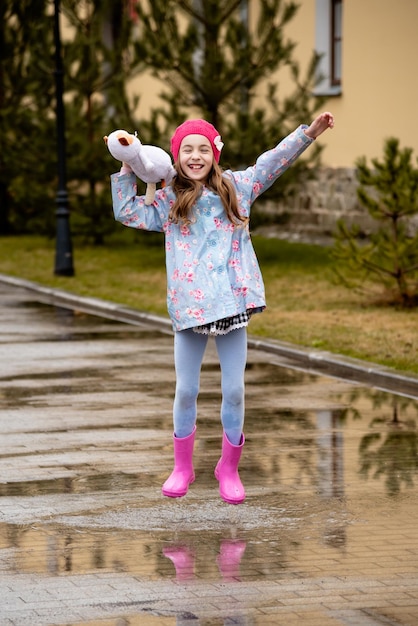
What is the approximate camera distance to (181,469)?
7305 millimetres

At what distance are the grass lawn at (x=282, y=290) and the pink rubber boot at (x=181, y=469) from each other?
4969mm

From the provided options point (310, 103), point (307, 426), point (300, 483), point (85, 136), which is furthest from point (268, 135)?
point (300, 483)

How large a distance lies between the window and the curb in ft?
29.6

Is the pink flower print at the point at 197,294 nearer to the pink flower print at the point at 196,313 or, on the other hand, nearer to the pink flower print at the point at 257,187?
the pink flower print at the point at 196,313

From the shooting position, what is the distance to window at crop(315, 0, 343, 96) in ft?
84.6

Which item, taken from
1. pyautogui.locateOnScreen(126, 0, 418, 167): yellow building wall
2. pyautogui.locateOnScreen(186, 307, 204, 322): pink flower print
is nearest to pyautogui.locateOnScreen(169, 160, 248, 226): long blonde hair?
pyautogui.locateOnScreen(186, 307, 204, 322): pink flower print

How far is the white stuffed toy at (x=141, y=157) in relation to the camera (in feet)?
22.6

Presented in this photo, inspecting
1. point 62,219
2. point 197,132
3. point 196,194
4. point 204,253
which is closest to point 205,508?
point 204,253

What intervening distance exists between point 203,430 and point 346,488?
1.96 metres

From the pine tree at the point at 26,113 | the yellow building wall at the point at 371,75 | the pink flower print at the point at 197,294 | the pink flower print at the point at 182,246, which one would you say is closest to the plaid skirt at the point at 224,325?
the pink flower print at the point at 197,294

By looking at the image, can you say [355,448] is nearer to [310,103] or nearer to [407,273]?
[407,273]

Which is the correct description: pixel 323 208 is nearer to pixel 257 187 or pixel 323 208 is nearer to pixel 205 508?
pixel 257 187

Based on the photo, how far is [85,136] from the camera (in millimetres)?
26312

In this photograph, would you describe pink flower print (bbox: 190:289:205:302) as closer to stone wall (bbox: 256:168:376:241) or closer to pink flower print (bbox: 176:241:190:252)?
pink flower print (bbox: 176:241:190:252)
